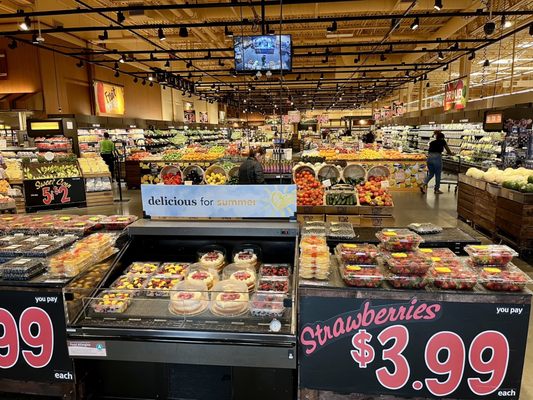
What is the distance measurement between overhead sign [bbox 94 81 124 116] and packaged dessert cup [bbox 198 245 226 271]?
15773 mm

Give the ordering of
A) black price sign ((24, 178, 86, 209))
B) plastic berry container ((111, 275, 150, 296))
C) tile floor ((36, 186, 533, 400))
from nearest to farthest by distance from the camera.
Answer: plastic berry container ((111, 275, 150, 296)) → tile floor ((36, 186, 533, 400)) → black price sign ((24, 178, 86, 209))

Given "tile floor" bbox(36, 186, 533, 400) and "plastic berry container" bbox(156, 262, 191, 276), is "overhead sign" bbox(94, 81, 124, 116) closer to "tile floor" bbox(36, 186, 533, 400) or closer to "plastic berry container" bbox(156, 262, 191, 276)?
"tile floor" bbox(36, 186, 533, 400)

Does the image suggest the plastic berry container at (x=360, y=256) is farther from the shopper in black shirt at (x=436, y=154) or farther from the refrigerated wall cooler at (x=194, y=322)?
the shopper in black shirt at (x=436, y=154)

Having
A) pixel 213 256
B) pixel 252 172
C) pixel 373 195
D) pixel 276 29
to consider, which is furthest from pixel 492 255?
pixel 276 29

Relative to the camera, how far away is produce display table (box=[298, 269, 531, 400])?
2.23m

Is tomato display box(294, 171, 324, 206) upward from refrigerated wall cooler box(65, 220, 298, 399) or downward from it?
upward

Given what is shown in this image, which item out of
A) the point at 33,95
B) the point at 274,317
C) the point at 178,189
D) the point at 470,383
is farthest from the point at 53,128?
the point at 470,383

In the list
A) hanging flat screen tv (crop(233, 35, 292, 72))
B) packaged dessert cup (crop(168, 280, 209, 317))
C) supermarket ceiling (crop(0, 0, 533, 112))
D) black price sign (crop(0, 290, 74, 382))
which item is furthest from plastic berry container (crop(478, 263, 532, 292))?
hanging flat screen tv (crop(233, 35, 292, 72))

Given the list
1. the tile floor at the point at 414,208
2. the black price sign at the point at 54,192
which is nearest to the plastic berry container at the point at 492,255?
the tile floor at the point at 414,208

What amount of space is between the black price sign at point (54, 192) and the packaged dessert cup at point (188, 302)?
8808 millimetres

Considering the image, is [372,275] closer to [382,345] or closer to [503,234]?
[382,345]

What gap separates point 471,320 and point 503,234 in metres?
5.25

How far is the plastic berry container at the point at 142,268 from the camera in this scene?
2.92m

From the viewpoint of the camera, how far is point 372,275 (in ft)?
7.65
